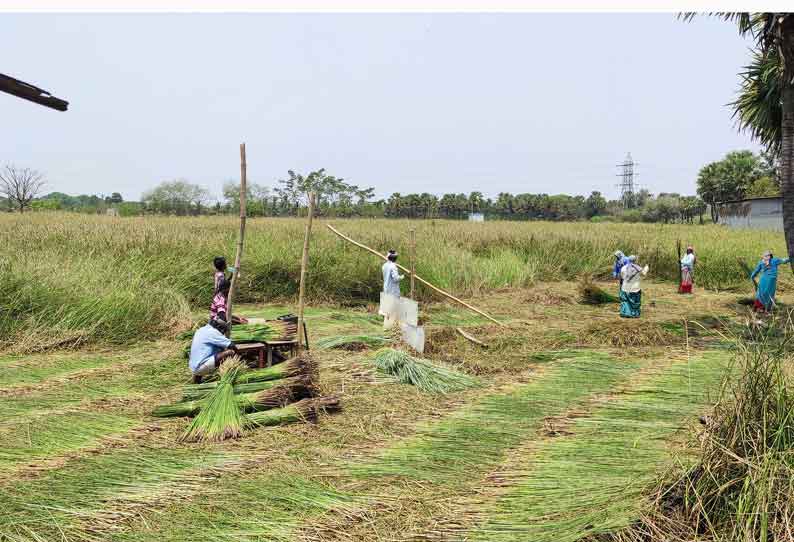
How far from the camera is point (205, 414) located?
4395mm

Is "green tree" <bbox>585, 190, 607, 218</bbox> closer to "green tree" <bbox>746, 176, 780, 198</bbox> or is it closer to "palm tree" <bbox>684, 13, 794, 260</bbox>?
"green tree" <bbox>746, 176, 780, 198</bbox>

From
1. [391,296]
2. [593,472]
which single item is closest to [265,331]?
[391,296]

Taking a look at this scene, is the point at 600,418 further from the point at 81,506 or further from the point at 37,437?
the point at 37,437

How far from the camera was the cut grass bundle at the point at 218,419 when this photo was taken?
4.25 meters

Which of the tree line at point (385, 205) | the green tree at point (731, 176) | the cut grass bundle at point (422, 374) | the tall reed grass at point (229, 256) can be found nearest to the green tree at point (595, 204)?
the tree line at point (385, 205)

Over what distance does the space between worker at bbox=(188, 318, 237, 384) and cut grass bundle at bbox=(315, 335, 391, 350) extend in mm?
1816

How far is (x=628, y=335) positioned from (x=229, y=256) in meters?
7.45

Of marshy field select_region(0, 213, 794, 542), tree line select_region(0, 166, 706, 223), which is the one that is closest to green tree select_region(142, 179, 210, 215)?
tree line select_region(0, 166, 706, 223)

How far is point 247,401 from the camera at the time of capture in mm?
4613

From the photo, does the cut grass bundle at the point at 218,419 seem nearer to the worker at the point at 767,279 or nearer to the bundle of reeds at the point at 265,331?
the bundle of reeds at the point at 265,331

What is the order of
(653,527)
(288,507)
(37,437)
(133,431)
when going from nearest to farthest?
(653,527), (288,507), (37,437), (133,431)

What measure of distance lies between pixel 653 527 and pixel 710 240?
17.5m

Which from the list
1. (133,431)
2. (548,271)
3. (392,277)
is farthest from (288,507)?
(548,271)

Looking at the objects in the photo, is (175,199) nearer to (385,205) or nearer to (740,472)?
(385,205)
